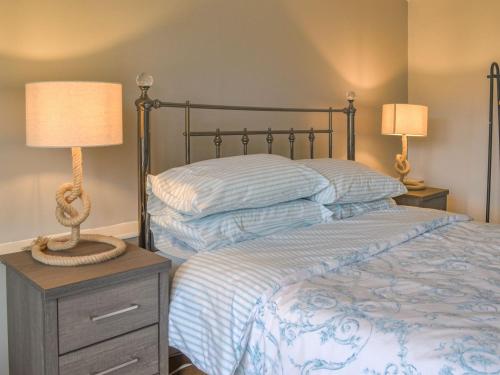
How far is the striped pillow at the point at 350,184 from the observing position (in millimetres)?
2156

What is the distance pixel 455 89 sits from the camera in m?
3.57

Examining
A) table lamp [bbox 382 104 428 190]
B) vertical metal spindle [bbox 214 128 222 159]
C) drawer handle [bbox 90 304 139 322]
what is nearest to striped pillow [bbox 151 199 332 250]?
drawer handle [bbox 90 304 139 322]

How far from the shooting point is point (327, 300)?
4.27 ft

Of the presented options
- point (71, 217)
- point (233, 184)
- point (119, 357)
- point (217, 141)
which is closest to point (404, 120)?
point (217, 141)

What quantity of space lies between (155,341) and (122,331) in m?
0.13

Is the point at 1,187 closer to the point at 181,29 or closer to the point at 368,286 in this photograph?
the point at 181,29

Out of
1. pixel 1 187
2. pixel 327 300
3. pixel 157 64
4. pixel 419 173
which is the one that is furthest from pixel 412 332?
pixel 419 173

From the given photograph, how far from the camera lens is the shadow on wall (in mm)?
1780

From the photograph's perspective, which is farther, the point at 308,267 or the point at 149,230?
the point at 149,230

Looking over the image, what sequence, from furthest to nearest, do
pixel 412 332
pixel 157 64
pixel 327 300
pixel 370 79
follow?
pixel 370 79 → pixel 157 64 → pixel 327 300 → pixel 412 332

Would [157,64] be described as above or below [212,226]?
above

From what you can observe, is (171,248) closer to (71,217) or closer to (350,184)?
(71,217)

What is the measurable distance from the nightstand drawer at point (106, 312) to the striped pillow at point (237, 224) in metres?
0.26

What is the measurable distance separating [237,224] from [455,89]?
2486 millimetres
